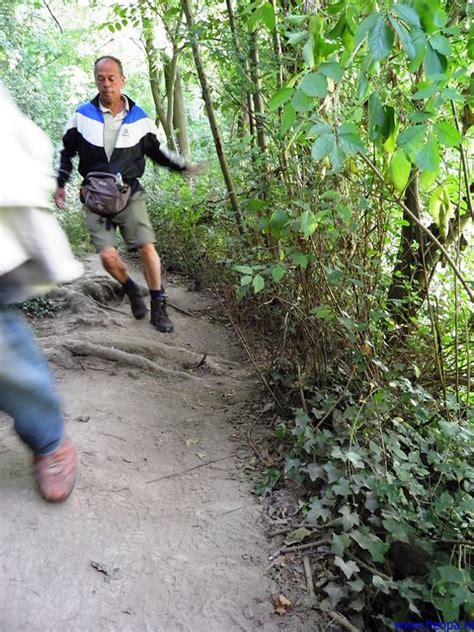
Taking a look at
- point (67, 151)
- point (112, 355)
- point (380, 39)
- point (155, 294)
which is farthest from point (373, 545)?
point (67, 151)

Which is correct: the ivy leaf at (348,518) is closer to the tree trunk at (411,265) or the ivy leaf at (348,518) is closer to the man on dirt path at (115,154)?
the tree trunk at (411,265)

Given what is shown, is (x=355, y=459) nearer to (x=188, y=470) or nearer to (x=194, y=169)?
(x=188, y=470)

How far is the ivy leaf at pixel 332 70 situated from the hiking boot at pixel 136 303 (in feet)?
10.3

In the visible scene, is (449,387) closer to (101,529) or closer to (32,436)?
(101,529)

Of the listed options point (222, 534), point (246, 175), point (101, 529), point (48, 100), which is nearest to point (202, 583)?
point (222, 534)

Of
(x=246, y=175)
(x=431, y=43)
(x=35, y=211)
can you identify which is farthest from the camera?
(x=246, y=175)

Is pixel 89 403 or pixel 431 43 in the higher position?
pixel 431 43

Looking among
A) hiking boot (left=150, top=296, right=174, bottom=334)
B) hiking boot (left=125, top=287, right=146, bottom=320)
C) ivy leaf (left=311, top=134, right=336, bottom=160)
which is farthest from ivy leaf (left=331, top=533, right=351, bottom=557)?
hiking boot (left=125, top=287, right=146, bottom=320)

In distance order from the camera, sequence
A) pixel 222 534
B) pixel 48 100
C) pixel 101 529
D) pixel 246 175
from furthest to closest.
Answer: pixel 48 100 → pixel 246 175 → pixel 222 534 → pixel 101 529

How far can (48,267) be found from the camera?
180 centimetres

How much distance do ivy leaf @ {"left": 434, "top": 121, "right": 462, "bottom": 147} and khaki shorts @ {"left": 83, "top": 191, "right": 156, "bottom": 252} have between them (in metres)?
3.09

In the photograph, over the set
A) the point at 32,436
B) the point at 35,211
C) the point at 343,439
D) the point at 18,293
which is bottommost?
the point at 343,439

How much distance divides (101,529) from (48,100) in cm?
782

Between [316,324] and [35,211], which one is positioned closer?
[35,211]
